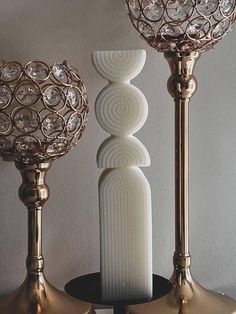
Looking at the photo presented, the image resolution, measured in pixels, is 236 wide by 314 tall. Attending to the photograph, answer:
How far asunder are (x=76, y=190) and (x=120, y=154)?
131 mm

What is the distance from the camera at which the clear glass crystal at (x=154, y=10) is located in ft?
2.49

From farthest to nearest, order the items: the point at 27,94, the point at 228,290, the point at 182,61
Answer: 1. the point at 228,290
2. the point at 182,61
3. the point at 27,94

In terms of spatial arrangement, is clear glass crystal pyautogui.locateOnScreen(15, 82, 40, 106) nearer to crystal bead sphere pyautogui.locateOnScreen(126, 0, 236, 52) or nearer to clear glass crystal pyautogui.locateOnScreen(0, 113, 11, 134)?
clear glass crystal pyautogui.locateOnScreen(0, 113, 11, 134)

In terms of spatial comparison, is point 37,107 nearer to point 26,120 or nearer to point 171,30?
point 26,120

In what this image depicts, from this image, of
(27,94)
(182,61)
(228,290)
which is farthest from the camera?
(228,290)

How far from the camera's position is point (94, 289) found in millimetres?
840

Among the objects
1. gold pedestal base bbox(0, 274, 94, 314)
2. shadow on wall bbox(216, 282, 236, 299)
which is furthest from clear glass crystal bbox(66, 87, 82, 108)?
shadow on wall bbox(216, 282, 236, 299)

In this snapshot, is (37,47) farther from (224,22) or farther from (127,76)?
(224,22)

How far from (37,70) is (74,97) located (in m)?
0.05

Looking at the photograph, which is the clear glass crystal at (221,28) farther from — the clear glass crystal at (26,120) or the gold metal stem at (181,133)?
the clear glass crystal at (26,120)

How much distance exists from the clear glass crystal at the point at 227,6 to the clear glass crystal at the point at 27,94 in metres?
0.24

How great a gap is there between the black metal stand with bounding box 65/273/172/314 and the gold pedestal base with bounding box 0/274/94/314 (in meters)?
0.02

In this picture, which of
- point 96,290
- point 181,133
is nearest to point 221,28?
point 181,133

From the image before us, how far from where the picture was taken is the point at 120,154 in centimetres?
80
